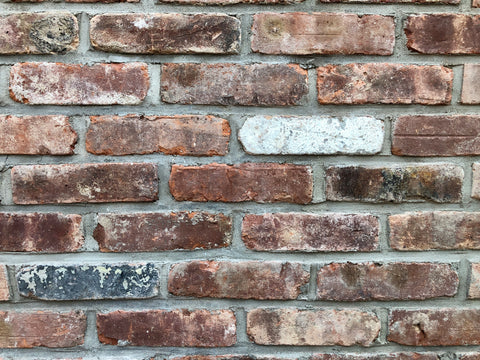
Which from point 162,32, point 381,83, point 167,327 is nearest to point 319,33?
point 381,83

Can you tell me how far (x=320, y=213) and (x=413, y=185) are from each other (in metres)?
0.20

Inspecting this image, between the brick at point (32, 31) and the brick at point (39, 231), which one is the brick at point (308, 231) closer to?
the brick at point (39, 231)

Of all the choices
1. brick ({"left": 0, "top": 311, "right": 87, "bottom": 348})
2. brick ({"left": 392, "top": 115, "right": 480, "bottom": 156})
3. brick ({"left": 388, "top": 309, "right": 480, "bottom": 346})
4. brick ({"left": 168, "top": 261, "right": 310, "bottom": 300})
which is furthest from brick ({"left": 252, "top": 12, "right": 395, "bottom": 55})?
brick ({"left": 0, "top": 311, "right": 87, "bottom": 348})

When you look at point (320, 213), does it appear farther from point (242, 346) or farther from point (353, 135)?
point (242, 346)

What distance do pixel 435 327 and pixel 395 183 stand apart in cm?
32

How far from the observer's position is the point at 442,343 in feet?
2.57

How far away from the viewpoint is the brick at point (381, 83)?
0.75 meters

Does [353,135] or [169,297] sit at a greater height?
[353,135]

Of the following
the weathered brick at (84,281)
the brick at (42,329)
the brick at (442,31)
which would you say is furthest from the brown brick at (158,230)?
the brick at (442,31)

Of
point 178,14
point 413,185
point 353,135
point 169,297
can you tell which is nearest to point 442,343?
point 413,185

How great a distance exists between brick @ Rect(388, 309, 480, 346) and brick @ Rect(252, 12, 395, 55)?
22.1 inches

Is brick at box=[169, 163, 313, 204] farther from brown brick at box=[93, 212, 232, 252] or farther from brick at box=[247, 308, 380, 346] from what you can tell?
brick at box=[247, 308, 380, 346]

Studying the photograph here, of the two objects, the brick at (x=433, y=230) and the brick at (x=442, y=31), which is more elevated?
the brick at (x=442, y=31)

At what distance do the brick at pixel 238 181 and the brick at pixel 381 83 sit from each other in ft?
0.55
